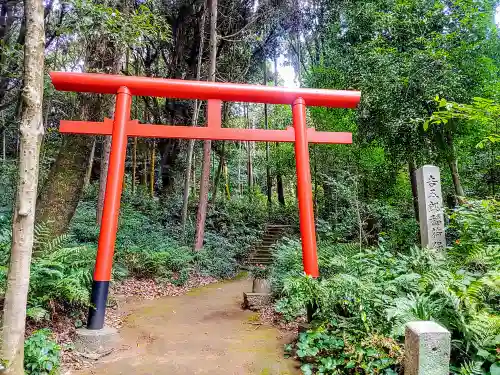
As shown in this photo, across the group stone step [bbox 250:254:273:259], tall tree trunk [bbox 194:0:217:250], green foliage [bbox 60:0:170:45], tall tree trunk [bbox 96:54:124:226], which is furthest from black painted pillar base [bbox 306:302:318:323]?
stone step [bbox 250:254:273:259]

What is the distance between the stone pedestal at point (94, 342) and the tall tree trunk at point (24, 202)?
1.13 metres

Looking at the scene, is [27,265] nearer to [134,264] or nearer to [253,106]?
[134,264]

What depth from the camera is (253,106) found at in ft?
70.5

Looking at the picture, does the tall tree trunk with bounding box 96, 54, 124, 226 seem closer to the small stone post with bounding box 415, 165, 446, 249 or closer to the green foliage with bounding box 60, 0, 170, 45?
the green foliage with bounding box 60, 0, 170, 45

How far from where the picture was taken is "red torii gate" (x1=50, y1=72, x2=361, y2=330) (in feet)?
14.6

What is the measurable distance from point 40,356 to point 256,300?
3.68 metres

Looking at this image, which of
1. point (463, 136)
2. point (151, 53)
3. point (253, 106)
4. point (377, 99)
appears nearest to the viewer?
point (377, 99)

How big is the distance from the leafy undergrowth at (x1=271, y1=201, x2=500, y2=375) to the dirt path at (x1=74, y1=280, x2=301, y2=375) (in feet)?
1.35

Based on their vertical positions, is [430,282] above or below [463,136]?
below

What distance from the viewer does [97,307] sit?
13.5 ft

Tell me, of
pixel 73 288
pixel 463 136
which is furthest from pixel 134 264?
pixel 463 136

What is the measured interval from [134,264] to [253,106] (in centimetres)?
1559

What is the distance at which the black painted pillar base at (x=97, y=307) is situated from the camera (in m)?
4.08

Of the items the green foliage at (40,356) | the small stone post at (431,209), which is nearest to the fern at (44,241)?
the green foliage at (40,356)
